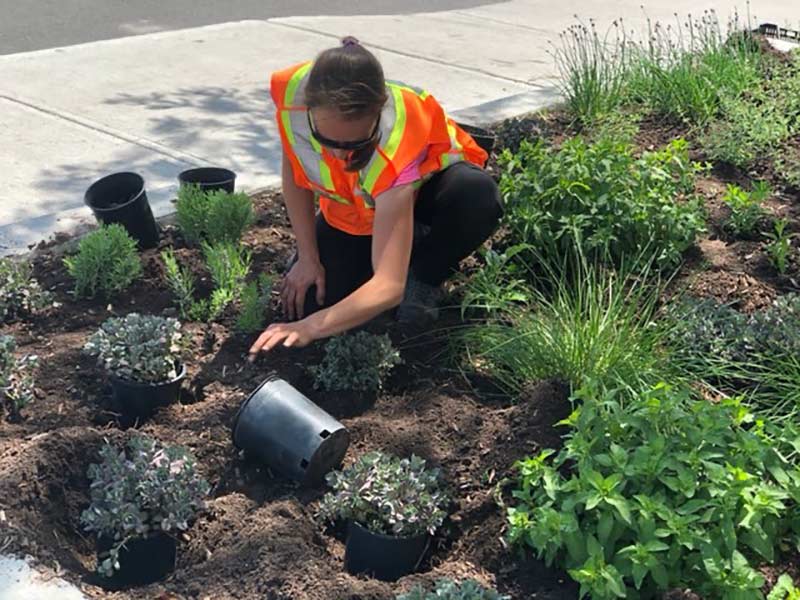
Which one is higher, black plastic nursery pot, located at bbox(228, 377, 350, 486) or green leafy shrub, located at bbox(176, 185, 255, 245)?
green leafy shrub, located at bbox(176, 185, 255, 245)

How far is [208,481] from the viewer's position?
3.14 m

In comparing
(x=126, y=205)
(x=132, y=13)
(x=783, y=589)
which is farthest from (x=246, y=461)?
(x=132, y=13)

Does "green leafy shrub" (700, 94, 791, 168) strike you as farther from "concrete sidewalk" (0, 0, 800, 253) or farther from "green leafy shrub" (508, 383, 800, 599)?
"green leafy shrub" (508, 383, 800, 599)

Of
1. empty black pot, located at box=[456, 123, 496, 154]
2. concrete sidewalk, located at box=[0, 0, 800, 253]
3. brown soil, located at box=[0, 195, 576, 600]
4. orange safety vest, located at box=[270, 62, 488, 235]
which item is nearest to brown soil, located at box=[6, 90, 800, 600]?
brown soil, located at box=[0, 195, 576, 600]

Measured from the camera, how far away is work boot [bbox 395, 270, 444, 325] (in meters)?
3.90

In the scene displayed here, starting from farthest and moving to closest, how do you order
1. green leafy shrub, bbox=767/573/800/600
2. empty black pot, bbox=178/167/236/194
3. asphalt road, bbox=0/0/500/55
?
1. asphalt road, bbox=0/0/500/55
2. empty black pot, bbox=178/167/236/194
3. green leafy shrub, bbox=767/573/800/600

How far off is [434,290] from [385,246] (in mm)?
773

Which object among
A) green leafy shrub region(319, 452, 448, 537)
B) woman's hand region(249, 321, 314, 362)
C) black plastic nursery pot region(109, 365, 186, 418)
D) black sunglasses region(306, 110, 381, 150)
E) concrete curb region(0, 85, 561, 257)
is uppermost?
black sunglasses region(306, 110, 381, 150)

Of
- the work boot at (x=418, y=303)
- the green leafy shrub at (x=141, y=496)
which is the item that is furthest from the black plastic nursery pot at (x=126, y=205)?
the green leafy shrub at (x=141, y=496)

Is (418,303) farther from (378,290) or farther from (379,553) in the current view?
(379,553)

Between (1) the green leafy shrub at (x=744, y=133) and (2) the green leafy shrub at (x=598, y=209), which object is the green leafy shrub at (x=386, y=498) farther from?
(1) the green leafy shrub at (x=744, y=133)

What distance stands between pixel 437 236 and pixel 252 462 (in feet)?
3.89

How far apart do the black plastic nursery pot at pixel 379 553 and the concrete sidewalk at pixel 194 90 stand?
7.50 feet

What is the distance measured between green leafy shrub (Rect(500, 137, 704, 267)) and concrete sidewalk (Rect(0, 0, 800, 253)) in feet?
4.79
